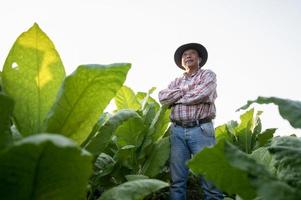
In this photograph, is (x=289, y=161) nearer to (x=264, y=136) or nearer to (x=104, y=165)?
(x=104, y=165)

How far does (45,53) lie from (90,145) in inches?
15.4

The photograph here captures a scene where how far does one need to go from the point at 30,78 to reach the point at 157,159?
8.11 feet

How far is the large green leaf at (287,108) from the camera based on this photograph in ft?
4.10

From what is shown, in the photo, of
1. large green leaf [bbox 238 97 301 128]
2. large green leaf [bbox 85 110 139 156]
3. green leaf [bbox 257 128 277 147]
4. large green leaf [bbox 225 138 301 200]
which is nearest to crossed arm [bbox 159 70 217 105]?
green leaf [bbox 257 128 277 147]

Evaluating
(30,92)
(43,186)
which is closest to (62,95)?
(30,92)

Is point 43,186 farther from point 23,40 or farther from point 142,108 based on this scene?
point 142,108

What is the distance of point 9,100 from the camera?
3.75 ft

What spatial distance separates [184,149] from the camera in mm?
3961

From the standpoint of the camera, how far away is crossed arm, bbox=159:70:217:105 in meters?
3.93

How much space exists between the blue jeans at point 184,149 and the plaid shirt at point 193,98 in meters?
0.12

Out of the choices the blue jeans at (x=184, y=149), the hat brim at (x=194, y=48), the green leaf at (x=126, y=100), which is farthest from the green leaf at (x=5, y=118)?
the hat brim at (x=194, y=48)

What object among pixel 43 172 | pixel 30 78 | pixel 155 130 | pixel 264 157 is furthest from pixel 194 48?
pixel 43 172

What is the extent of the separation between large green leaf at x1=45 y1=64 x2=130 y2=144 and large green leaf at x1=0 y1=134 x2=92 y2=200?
0.32 metres

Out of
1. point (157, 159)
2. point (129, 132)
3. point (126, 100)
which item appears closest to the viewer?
point (129, 132)
